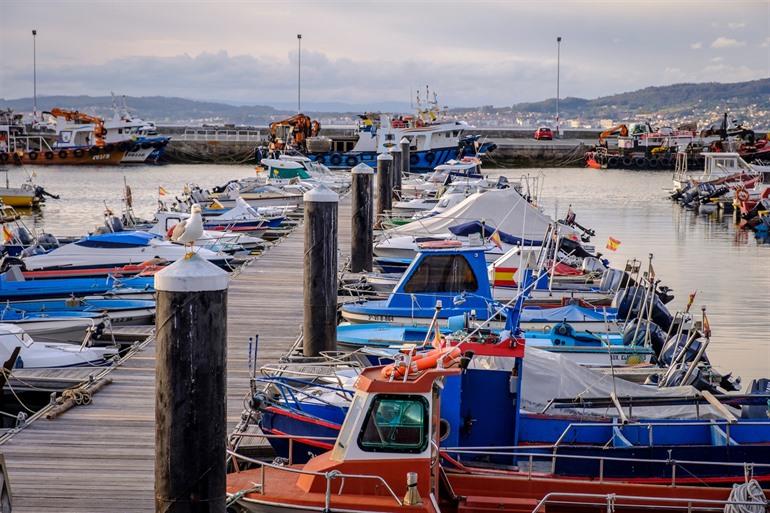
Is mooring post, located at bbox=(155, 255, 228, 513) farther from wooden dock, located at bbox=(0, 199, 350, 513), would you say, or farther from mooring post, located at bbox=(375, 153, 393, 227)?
mooring post, located at bbox=(375, 153, 393, 227)

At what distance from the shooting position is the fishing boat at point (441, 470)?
9.24 m

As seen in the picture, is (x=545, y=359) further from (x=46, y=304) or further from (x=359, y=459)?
(x=46, y=304)

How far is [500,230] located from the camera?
26.4m

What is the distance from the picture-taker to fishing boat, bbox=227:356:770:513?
30.3 ft

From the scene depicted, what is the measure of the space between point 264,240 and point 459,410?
2054cm

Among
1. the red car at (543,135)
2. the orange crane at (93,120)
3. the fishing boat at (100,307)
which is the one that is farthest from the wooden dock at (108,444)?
the red car at (543,135)

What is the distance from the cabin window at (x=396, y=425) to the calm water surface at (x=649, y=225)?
39.8ft

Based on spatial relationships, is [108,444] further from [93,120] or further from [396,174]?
[93,120]

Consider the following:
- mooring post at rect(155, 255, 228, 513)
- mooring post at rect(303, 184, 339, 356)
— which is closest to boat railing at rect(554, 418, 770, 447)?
mooring post at rect(155, 255, 228, 513)

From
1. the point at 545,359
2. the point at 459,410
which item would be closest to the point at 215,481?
the point at 459,410

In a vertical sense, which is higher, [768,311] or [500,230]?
[500,230]

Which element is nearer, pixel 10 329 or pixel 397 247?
pixel 10 329

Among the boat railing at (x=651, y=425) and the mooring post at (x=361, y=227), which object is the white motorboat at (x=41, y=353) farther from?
the mooring post at (x=361, y=227)

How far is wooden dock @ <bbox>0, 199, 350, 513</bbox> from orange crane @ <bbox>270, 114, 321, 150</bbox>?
192 feet
